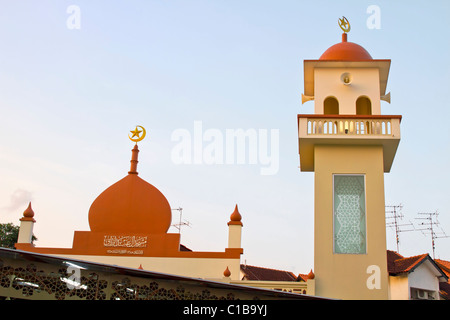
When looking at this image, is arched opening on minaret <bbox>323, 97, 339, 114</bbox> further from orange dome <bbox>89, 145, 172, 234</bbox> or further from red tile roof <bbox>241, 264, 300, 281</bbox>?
red tile roof <bbox>241, 264, 300, 281</bbox>

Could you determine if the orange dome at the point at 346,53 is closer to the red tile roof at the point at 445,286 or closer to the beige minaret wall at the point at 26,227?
the red tile roof at the point at 445,286

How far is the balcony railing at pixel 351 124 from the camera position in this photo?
11820mm

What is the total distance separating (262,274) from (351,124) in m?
12.4

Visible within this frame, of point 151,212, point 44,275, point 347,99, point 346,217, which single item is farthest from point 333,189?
point 44,275

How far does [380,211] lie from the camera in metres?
11.4

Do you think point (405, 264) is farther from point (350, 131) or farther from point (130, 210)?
point (130, 210)

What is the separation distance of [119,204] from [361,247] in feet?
19.4

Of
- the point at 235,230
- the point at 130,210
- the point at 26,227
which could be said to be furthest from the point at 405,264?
the point at 26,227

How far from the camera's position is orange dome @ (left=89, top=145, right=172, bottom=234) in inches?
538

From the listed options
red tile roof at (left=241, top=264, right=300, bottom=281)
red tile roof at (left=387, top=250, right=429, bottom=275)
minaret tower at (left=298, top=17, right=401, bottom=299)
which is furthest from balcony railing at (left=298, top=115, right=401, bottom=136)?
red tile roof at (left=241, top=264, right=300, bottom=281)

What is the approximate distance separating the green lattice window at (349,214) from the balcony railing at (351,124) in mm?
956
